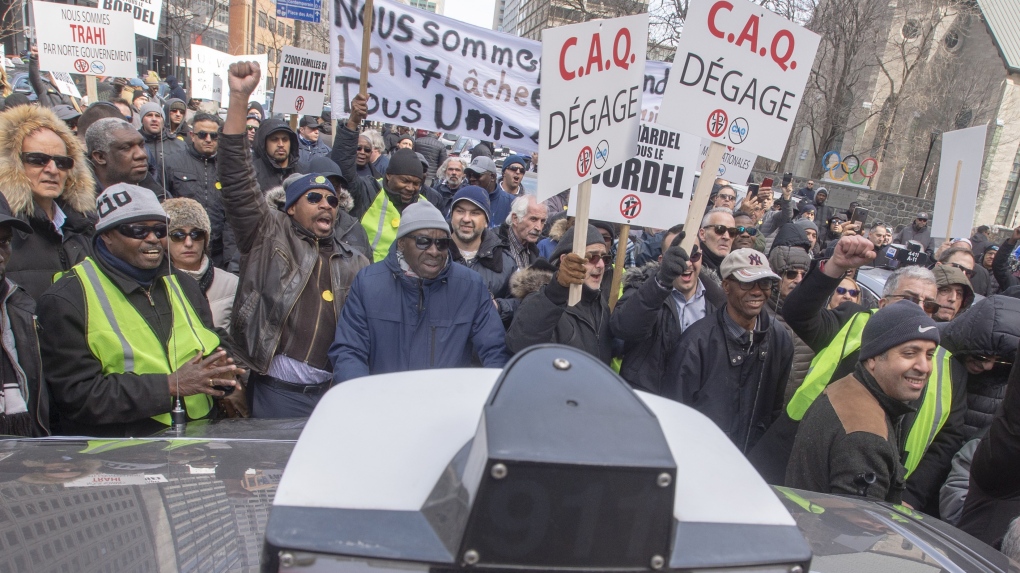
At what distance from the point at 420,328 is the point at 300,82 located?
4.94 metres

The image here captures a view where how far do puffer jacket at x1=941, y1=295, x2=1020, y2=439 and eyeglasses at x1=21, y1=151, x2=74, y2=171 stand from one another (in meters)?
4.46

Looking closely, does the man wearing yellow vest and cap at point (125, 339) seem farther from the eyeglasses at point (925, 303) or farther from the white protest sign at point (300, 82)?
the white protest sign at point (300, 82)

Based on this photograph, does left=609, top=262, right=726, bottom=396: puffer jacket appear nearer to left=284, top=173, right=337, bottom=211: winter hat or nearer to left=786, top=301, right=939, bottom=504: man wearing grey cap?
left=786, top=301, right=939, bottom=504: man wearing grey cap

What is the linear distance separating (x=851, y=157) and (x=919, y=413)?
3047 centimetres

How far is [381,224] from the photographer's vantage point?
5184 mm

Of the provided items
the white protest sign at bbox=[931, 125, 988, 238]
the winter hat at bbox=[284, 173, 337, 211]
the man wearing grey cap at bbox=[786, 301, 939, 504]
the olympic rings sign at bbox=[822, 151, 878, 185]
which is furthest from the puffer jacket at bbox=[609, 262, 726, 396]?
the olympic rings sign at bbox=[822, 151, 878, 185]

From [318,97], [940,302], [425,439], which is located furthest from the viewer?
[318,97]

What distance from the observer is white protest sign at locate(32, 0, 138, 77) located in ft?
25.3

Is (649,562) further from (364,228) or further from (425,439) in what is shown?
(364,228)

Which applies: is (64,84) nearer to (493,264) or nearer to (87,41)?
(87,41)

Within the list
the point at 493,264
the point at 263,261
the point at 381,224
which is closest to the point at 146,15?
the point at 381,224

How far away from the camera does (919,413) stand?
290 cm

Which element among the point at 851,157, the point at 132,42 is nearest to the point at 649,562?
the point at 132,42

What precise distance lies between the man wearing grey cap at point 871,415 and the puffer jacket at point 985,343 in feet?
1.80
